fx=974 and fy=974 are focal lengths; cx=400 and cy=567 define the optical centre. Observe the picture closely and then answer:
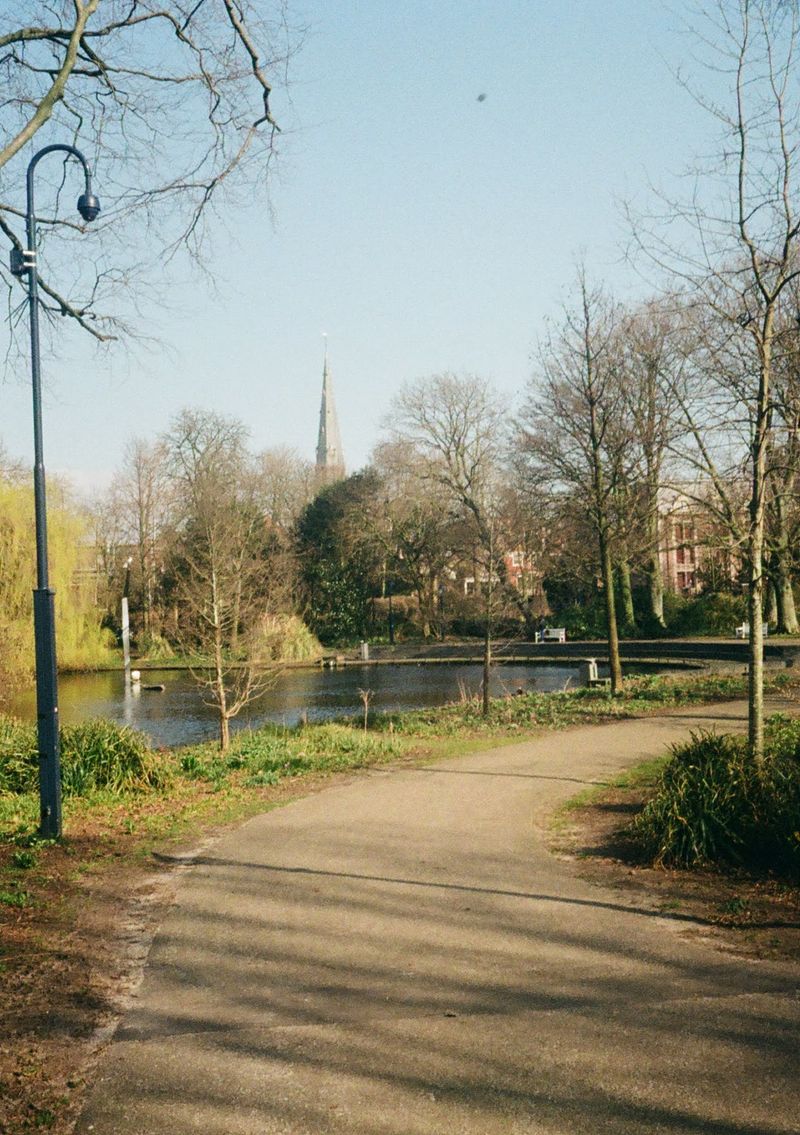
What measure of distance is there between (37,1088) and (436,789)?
24.5ft

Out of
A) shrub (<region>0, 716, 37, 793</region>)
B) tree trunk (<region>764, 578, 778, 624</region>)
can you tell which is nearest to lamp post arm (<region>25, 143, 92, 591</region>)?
shrub (<region>0, 716, 37, 793</region>)

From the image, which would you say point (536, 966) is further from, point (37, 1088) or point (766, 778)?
point (766, 778)

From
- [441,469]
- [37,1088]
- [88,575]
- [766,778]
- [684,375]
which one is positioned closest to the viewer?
[37,1088]

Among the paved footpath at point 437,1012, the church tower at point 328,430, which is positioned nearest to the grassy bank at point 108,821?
the paved footpath at point 437,1012

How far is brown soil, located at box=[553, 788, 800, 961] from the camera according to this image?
579cm

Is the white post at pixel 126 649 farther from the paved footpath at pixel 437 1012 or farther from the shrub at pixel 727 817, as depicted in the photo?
the paved footpath at pixel 437 1012

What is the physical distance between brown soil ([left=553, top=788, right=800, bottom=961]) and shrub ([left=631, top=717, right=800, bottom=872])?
18 cm

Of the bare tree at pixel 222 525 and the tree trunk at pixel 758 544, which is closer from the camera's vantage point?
the tree trunk at pixel 758 544

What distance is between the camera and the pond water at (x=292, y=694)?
25359mm

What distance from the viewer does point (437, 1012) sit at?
4711 mm

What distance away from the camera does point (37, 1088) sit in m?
4.03

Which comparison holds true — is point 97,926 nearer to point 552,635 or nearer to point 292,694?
point 292,694

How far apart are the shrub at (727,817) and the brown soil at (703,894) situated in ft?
0.60

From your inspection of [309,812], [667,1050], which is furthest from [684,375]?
[667,1050]
